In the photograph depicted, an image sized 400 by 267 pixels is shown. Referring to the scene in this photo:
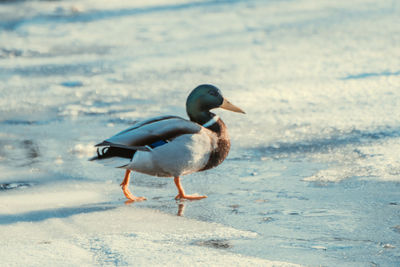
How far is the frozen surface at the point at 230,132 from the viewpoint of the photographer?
303 cm

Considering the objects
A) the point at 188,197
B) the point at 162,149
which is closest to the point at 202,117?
the point at 162,149

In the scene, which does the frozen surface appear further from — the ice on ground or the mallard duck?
the mallard duck

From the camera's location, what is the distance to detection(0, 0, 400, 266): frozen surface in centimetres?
303

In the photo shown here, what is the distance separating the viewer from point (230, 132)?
502 centimetres

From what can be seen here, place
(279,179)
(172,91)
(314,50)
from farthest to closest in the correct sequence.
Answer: (314,50), (172,91), (279,179)

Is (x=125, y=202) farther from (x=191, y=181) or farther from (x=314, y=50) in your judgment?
(x=314, y=50)

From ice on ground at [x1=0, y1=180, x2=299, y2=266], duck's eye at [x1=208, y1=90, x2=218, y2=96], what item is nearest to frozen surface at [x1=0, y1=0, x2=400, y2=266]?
ice on ground at [x1=0, y1=180, x2=299, y2=266]

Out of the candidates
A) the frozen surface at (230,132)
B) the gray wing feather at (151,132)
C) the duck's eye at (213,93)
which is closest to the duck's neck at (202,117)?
the duck's eye at (213,93)

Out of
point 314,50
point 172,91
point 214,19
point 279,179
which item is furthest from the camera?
point 214,19

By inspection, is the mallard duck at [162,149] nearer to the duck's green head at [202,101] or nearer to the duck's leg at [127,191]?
the duck's leg at [127,191]

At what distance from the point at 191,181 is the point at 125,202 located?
0.59 metres

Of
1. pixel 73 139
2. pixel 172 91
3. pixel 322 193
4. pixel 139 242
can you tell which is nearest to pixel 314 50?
pixel 172 91

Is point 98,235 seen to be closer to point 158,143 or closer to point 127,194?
point 127,194

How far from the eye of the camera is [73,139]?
4.95 metres
